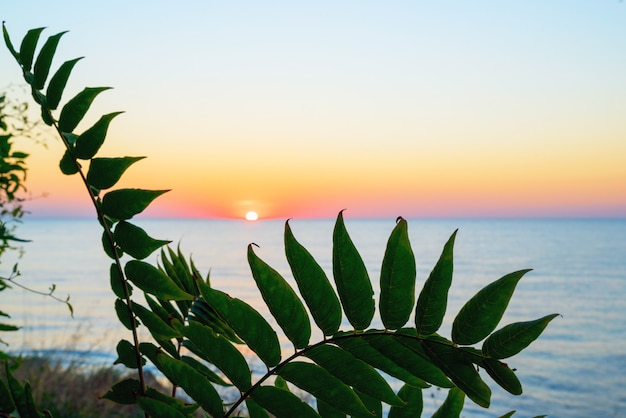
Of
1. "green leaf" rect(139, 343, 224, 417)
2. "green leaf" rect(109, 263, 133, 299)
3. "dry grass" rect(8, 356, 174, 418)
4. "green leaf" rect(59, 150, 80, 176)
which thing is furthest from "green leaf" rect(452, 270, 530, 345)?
"dry grass" rect(8, 356, 174, 418)

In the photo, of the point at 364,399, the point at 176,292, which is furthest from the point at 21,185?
the point at 364,399

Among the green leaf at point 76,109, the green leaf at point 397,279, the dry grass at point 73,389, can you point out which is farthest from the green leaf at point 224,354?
the dry grass at point 73,389

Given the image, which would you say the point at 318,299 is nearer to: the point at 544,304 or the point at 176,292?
the point at 176,292

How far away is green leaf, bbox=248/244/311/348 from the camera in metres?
0.89

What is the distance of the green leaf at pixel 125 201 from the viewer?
1213 millimetres

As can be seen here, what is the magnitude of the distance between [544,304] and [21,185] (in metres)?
35.0

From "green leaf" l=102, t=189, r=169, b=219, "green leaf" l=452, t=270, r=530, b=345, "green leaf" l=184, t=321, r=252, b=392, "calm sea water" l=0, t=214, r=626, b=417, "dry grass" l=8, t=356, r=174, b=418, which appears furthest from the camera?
"calm sea water" l=0, t=214, r=626, b=417

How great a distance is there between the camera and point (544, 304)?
1372 inches

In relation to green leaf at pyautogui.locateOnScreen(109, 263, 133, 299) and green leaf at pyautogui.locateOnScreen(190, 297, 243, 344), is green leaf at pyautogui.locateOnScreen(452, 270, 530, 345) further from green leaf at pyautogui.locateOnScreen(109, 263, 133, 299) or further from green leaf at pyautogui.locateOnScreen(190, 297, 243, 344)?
green leaf at pyautogui.locateOnScreen(190, 297, 243, 344)

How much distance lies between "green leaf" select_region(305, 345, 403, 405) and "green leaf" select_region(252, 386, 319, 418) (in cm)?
7

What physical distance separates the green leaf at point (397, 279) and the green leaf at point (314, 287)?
0.07m

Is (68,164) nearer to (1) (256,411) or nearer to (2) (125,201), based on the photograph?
(2) (125,201)

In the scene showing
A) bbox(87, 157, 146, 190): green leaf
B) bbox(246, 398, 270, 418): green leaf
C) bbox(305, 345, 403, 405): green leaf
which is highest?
bbox(87, 157, 146, 190): green leaf

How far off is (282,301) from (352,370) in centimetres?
14
